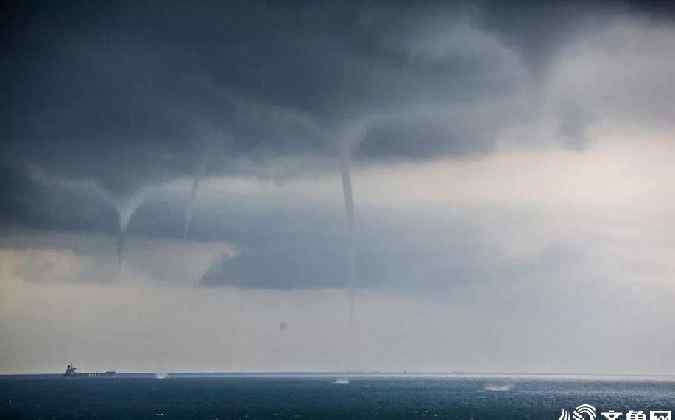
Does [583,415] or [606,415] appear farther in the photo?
[583,415]

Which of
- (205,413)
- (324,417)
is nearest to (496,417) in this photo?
(324,417)

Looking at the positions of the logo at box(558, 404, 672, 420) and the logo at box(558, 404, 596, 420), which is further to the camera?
the logo at box(558, 404, 596, 420)

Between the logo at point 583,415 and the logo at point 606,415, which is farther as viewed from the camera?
the logo at point 583,415

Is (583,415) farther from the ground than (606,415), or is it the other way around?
(606,415)

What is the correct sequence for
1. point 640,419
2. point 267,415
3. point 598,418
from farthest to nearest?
1. point 267,415
2. point 598,418
3. point 640,419

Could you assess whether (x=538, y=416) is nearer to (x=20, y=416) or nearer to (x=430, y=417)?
(x=430, y=417)

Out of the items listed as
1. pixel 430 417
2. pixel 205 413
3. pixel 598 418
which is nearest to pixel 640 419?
pixel 598 418

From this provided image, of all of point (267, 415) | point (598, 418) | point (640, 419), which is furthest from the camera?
point (267, 415)

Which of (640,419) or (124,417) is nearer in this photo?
(640,419)

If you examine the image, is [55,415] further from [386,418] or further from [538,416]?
[538,416]
